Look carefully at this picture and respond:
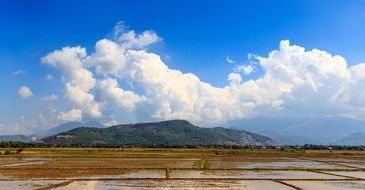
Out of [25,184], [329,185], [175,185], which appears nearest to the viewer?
[175,185]

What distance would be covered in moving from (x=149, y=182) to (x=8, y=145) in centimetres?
9018

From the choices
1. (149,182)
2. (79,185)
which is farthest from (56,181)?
(149,182)

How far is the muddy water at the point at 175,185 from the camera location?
23.0 metres

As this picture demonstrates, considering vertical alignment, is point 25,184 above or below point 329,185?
above

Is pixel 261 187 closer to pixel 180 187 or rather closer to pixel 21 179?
pixel 180 187

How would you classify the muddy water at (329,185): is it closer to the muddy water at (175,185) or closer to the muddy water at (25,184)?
the muddy water at (175,185)

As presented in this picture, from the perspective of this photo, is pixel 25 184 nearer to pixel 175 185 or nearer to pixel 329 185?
pixel 175 185

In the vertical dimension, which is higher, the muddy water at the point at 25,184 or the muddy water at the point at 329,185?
the muddy water at the point at 25,184

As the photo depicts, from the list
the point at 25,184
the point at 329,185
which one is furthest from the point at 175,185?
the point at 329,185

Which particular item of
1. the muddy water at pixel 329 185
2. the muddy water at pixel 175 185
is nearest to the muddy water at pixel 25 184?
the muddy water at pixel 175 185

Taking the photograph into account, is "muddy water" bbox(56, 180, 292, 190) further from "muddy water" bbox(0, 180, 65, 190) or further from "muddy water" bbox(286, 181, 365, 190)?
"muddy water" bbox(0, 180, 65, 190)

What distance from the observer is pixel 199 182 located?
25.4m

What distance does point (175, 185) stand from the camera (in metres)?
23.9

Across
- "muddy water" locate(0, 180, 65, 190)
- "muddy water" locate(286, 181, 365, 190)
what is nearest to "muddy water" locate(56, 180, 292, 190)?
"muddy water" locate(286, 181, 365, 190)
